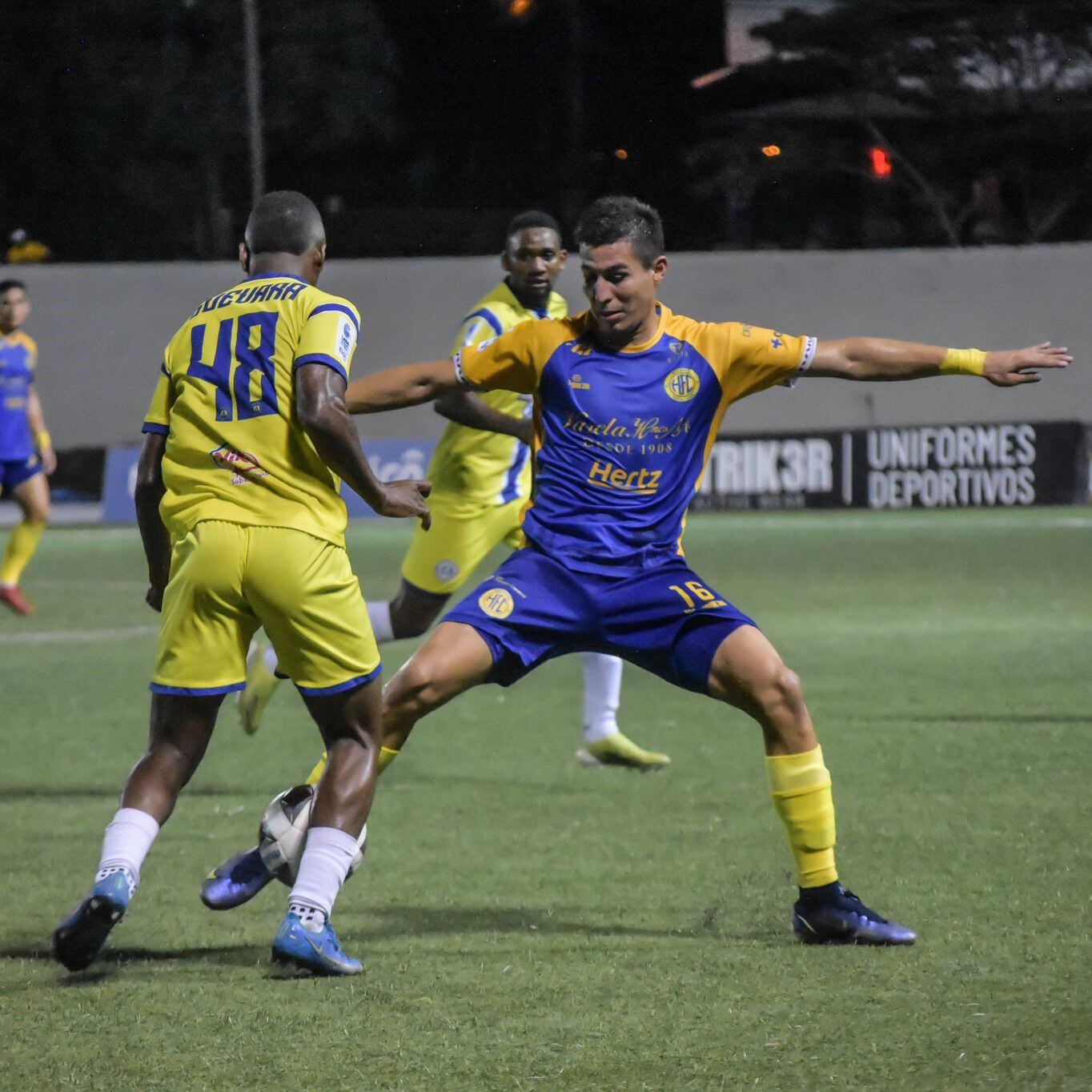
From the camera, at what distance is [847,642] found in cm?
1159

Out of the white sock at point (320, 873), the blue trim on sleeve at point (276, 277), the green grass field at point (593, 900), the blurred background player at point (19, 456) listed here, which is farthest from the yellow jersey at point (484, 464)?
the blurred background player at point (19, 456)

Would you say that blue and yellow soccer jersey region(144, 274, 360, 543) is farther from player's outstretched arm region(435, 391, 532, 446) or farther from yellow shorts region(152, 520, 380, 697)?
player's outstretched arm region(435, 391, 532, 446)

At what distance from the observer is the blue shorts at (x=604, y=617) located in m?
5.05

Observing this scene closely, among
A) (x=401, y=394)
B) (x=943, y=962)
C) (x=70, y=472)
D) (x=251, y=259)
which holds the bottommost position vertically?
(x=70, y=472)

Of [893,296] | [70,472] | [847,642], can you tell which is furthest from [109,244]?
[847,642]

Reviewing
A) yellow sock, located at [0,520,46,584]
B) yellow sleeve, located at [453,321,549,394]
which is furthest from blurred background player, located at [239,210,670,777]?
yellow sock, located at [0,520,46,584]

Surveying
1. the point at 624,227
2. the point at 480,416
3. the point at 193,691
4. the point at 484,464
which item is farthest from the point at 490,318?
the point at 193,691

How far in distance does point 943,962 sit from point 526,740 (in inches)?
159

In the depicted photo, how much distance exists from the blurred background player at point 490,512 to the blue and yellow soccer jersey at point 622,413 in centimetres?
240

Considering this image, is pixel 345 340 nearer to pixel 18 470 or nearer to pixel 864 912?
pixel 864 912

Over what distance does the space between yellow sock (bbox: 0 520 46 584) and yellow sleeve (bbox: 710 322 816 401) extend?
9408 millimetres

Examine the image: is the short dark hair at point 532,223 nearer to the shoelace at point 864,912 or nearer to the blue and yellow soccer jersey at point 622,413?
the blue and yellow soccer jersey at point 622,413

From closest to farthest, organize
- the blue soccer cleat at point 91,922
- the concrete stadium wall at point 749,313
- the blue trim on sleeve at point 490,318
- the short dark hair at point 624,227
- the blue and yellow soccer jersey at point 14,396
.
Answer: the blue soccer cleat at point 91,922, the short dark hair at point 624,227, the blue trim on sleeve at point 490,318, the blue and yellow soccer jersey at point 14,396, the concrete stadium wall at point 749,313

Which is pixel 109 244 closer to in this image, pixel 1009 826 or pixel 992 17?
pixel 992 17
